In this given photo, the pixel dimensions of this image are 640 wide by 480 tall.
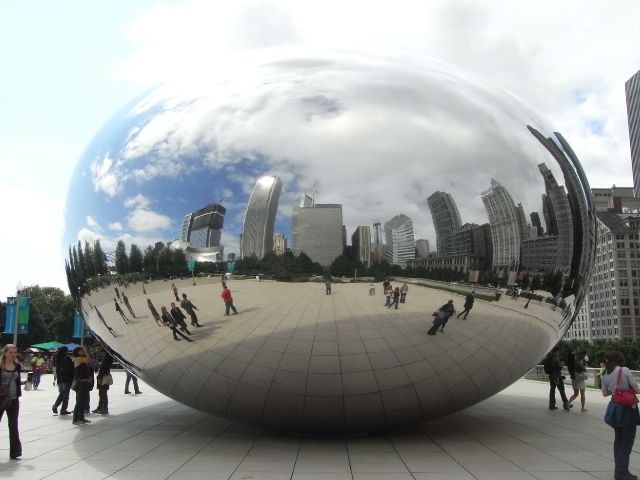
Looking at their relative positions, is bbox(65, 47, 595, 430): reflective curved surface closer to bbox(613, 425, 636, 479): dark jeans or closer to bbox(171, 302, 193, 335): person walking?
bbox(171, 302, 193, 335): person walking

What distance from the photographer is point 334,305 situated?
6406 millimetres

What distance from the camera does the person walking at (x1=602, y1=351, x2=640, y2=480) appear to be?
606 cm

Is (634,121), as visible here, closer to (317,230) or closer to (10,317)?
(10,317)

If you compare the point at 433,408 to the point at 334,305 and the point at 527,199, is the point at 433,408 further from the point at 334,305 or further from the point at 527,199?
the point at 527,199

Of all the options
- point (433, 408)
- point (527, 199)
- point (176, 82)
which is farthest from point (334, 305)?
point (176, 82)

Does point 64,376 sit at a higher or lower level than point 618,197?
lower

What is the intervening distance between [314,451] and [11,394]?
4.09m

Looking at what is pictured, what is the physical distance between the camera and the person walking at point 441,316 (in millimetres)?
6523

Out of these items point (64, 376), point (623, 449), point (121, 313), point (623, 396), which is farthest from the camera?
point (64, 376)

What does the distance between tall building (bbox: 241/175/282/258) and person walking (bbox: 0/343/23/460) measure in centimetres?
360

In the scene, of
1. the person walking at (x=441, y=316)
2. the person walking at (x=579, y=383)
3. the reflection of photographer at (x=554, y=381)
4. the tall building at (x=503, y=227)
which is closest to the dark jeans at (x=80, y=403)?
the person walking at (x=441, y=316)

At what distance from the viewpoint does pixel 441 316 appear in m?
6.54

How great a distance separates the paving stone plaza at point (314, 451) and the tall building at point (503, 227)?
7.89 ft

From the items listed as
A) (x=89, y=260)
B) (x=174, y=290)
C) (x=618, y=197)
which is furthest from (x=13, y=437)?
(x=618, y=197)
